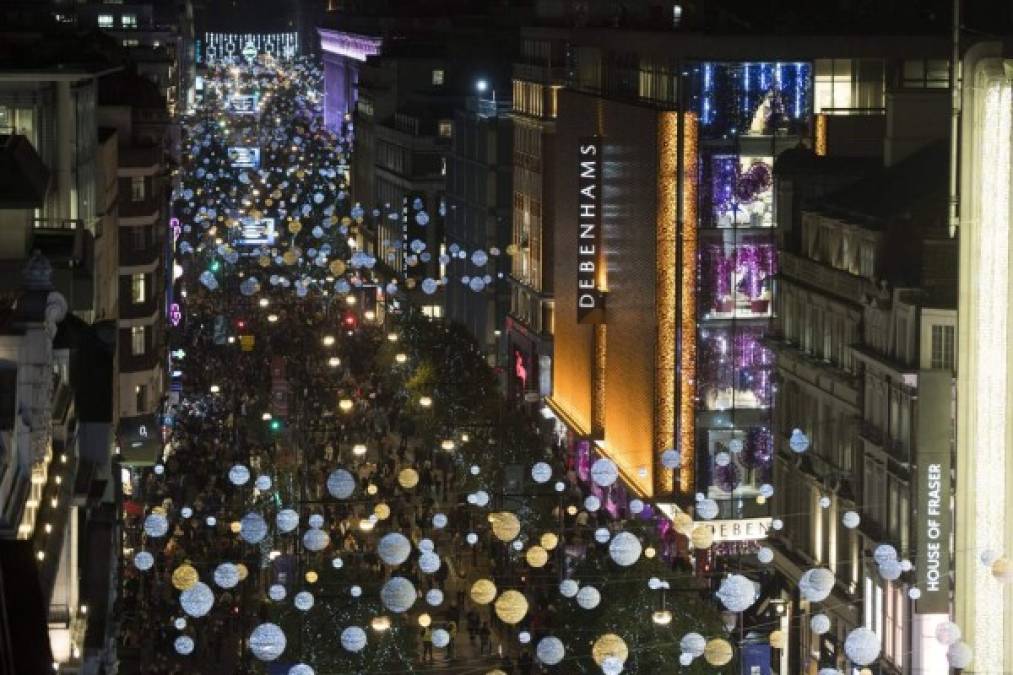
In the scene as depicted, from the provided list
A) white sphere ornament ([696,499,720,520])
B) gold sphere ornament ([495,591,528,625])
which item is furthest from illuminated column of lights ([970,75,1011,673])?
white sphere ornament ([696,499,720,520])

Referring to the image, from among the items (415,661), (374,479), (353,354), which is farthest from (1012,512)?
(353,354)

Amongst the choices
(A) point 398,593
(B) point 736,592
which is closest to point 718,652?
(B) point 736,592

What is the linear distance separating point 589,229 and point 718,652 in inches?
1132

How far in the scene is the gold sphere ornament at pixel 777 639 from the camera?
131 ft

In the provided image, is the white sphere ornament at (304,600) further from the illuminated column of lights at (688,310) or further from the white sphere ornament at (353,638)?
the illuminated column of lights at (688,310)

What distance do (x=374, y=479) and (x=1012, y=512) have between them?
33.9 meters

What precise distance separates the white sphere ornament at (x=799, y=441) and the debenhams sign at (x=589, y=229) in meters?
20.4

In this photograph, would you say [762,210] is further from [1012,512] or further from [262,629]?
[1012,512]

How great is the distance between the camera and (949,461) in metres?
36.9

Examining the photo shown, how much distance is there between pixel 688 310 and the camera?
56.3m

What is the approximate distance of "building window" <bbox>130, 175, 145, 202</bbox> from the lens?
59.2 meters

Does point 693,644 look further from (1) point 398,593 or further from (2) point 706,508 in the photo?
(2) point 706,508

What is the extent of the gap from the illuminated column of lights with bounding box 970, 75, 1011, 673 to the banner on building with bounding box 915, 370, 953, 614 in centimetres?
885

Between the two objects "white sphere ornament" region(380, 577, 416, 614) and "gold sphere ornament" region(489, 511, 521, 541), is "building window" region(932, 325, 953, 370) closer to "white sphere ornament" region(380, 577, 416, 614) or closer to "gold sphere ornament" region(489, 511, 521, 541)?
"gold sphere ornament" region(489, 511, 521, 541)
